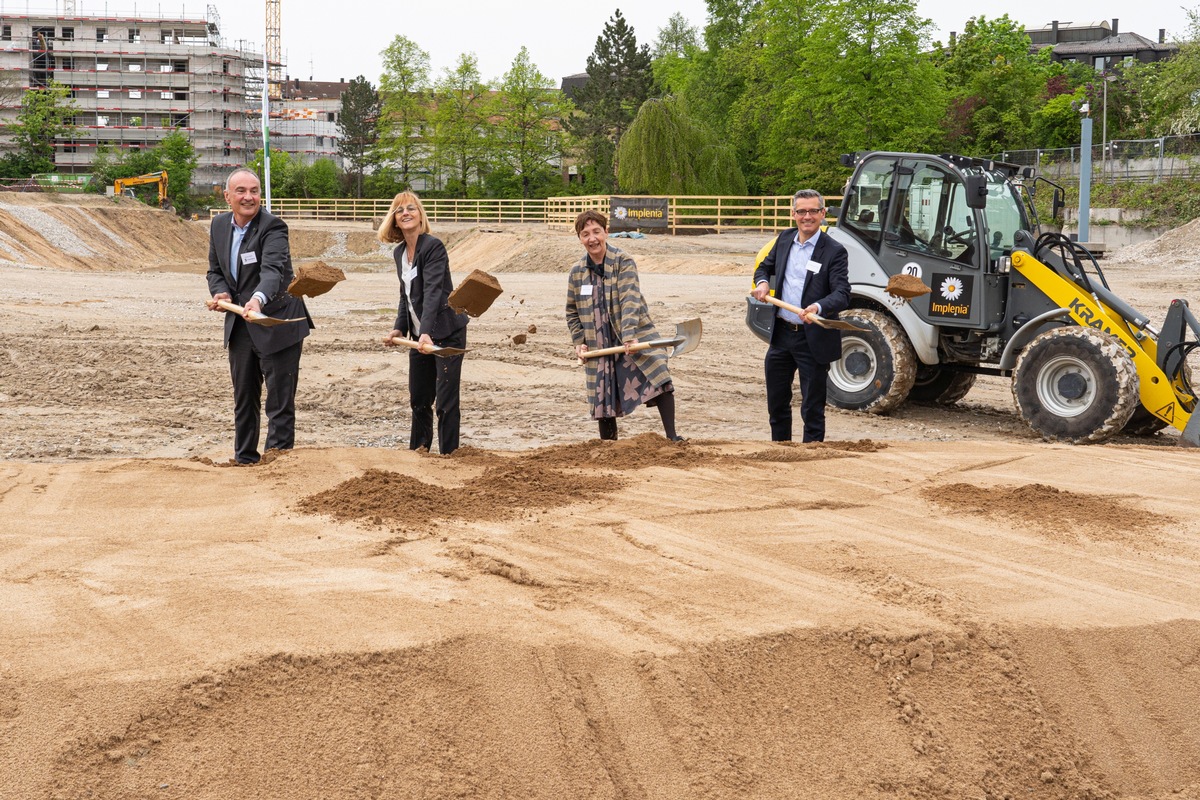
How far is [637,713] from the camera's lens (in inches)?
148

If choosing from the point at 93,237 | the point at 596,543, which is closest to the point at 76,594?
the point at 596,543

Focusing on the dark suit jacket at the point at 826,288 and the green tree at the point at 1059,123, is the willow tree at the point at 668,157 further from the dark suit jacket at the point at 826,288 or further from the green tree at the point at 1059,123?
the dark suit jacket at the point at 826,288

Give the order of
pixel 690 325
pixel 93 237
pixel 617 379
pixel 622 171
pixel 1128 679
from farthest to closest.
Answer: pixel 622 171 → pixel 93 237 → pixel 690 325 → pixel 617 379 → pixel 1128 679

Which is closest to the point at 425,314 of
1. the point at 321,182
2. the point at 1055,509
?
the point at 1055,509

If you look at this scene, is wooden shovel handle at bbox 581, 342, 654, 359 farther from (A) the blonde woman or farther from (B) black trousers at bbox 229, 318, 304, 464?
(B) black trousers at bbox 229, 318, 304, 464

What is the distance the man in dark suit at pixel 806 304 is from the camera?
7.70 meters

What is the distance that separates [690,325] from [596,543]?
14.7 ft

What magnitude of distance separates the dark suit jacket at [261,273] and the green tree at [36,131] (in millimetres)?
70426

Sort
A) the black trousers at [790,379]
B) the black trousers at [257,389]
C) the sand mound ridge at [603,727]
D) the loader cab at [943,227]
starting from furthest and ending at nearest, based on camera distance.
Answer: the loader cab at [943,227], the black trousers at [790,379], the black trousers at [257,389], the sand mound ridge at [603,727]

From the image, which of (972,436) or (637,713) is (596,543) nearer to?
(637,713)

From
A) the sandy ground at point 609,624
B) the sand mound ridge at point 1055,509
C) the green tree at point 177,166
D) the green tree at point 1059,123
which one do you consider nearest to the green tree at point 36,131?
the green tree at point 177,166

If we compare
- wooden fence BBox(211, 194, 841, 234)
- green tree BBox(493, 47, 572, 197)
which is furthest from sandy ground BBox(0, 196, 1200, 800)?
green tree BBox(493, 47, 572, 197)

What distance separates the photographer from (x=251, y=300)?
6809 millimetres

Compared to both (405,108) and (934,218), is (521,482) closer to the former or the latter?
(934,218)
